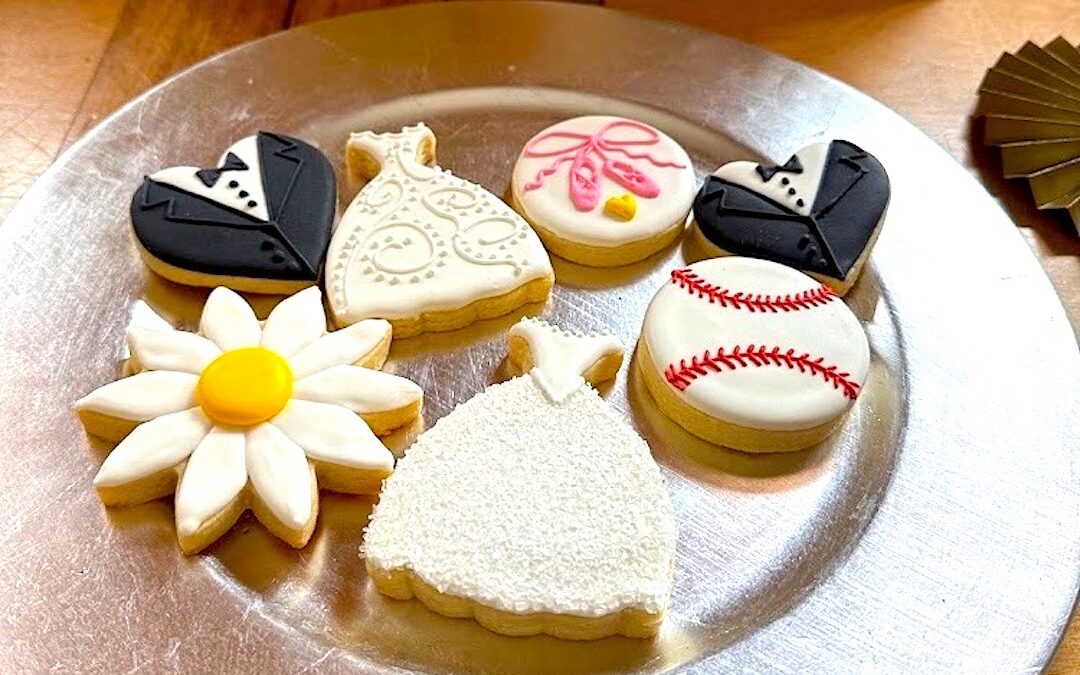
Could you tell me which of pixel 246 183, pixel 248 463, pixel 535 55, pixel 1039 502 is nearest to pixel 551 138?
pixel 535 55

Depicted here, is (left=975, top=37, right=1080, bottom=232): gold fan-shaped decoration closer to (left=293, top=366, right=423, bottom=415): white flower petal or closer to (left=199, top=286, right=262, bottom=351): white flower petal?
(left=293, top=366, right=423, bottom=415): white flower petal

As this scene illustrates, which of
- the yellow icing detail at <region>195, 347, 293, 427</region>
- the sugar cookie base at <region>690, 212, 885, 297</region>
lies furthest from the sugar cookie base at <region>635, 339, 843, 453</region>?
the yellow icing detail at <region>195, 347, 293, 427</region>

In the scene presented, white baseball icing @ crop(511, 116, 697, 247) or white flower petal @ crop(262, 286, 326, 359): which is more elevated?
white baseball icing @ crop(511, 116, 697, 247)

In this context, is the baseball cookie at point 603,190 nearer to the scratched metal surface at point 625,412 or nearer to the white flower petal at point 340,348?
the scratched metal surface at point 625,412

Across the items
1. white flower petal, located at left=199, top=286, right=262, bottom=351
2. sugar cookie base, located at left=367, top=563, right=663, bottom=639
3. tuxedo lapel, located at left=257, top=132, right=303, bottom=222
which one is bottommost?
sugar cookie base, located at left=367, top=563, right=663, bottom=639

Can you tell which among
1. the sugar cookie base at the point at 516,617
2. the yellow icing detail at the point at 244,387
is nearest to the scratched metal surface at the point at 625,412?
the sugar cookie base at the point at 516,617

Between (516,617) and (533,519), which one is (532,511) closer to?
(533,519)

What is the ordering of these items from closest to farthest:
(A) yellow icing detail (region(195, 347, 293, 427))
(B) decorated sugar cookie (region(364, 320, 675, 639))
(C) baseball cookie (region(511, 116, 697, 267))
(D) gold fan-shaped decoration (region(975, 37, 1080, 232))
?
(B) decorated sugar cookie (region(364, 320, 675, 639)) < (A) yellow icing detail (region(195, 347, 293, 427)) < (C) baseball cookie (region(511, 116, 697, 267)) < (D) gold fan-shaped decoration (region(975, 37, 1080, 232))

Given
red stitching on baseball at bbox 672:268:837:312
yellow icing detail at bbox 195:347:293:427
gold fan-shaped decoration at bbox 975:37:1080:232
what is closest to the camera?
yellow icing detail at bbox 195:347:293:427
